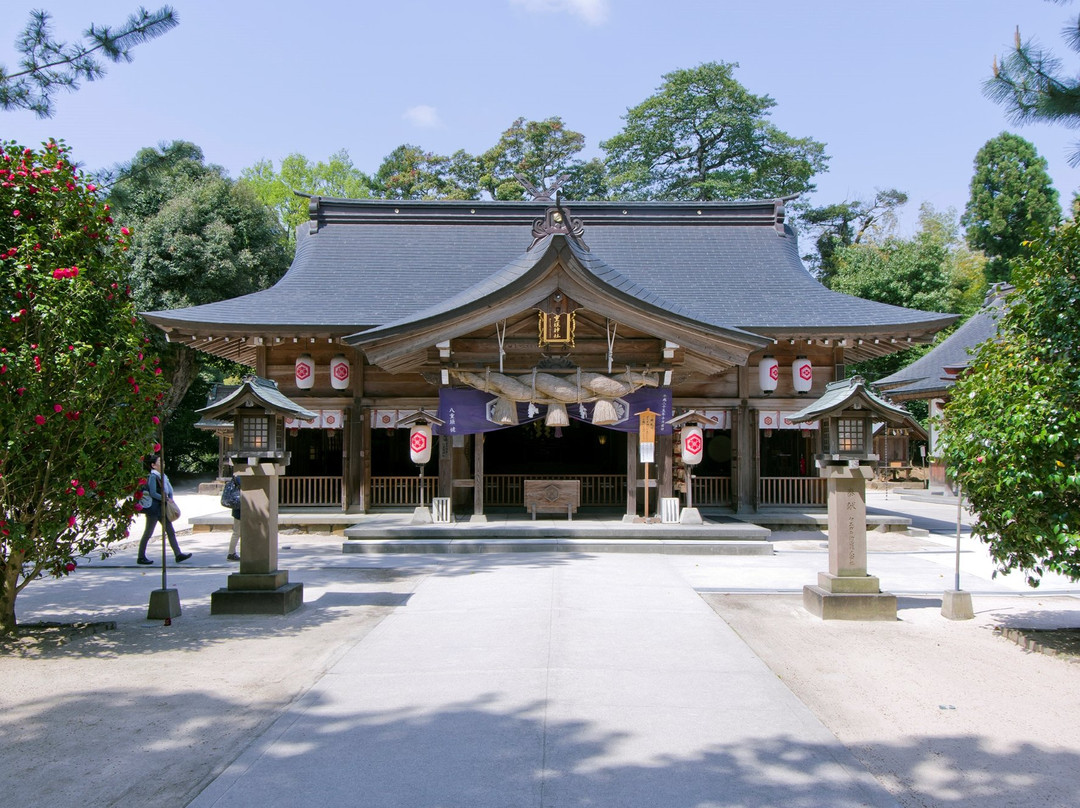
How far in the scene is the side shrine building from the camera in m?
13.5

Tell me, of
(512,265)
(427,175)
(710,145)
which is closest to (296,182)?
(427,175)

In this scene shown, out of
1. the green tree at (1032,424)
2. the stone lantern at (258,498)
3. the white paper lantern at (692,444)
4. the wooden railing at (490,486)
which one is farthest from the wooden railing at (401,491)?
the green tree at (1032,424)

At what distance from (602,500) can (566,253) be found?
7264 millimetres

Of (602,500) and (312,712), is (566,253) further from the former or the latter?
(312,712)

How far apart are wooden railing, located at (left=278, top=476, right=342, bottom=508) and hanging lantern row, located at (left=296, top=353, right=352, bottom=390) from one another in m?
2.19

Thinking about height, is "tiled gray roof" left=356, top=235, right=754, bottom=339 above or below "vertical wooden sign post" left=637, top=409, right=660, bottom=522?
above

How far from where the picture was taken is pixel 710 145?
4112 cm

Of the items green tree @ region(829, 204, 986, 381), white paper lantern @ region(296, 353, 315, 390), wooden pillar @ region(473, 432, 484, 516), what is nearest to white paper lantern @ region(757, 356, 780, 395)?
wooden pillar @ region(473, 432, 484, 516)

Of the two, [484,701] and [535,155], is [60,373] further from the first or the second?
[535,155]

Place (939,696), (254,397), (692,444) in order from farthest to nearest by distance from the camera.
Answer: (692,444)
(254,397)
(939,696)

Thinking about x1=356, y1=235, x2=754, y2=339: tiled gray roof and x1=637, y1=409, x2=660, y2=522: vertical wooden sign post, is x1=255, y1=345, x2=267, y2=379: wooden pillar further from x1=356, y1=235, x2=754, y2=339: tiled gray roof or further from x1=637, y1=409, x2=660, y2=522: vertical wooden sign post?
x1=637, y1=409, x2=660, y2=522: vertical wooden sign post

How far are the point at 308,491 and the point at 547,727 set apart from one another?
42.8ft

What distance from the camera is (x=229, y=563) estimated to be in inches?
466

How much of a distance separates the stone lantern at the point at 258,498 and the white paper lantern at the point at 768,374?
10772mm
